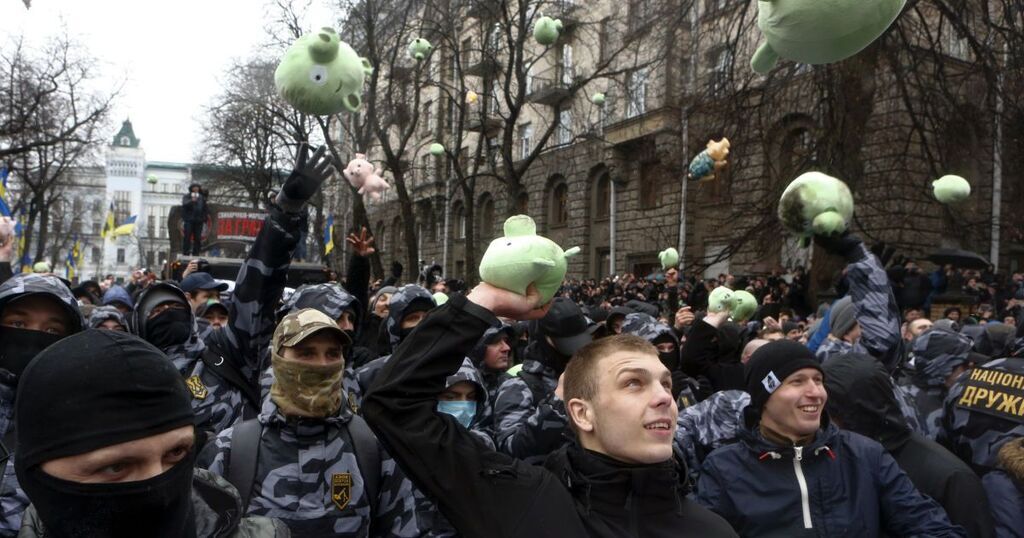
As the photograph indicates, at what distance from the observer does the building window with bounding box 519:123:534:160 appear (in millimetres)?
30078

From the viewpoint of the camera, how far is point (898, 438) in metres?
3.02

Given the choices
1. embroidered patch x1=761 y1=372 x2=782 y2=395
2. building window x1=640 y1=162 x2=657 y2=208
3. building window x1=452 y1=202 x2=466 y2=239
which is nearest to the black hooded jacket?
embroidered patch x1=761 y1=372 x2=782 y2=395

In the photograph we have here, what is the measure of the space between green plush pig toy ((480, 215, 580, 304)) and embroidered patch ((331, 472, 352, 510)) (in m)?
1.09

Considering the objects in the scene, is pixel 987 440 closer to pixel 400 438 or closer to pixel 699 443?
pixel 699 443

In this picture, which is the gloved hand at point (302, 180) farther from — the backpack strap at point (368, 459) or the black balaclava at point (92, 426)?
the black balaclava at point (92, 426)

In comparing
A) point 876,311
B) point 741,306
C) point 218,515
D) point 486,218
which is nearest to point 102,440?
point 218,515

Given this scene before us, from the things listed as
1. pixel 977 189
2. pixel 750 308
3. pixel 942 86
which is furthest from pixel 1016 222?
pixel 750 308

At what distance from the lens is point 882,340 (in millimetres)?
3568

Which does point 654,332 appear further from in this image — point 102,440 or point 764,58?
point 102,440

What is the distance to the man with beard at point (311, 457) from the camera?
2506 millimetres

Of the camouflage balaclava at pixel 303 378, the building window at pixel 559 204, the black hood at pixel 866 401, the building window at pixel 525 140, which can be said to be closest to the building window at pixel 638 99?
the building window at pixel 559 204

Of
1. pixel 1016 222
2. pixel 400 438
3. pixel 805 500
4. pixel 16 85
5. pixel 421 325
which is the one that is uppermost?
pixel 16 85

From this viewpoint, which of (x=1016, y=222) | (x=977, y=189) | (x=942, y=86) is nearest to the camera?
(x=942, y=86)

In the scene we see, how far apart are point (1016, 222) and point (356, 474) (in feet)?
47.4
